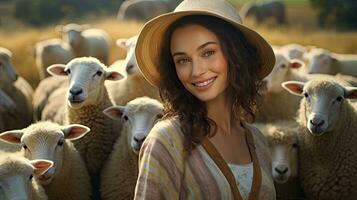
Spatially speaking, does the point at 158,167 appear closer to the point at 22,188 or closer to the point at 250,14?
the point at 22,188

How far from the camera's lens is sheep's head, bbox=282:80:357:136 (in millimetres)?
4695

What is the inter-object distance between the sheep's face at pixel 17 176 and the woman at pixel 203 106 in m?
1.05

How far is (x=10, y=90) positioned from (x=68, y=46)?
5.52 m

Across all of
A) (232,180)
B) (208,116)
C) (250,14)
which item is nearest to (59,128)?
(208,116)

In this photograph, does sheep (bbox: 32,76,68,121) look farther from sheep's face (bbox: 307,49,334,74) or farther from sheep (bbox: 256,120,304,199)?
sheep's face (bbox: 307,49,334,74)

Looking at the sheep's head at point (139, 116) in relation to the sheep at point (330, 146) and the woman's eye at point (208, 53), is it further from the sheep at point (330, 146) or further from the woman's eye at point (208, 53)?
the woman's eye at point (208, 53)

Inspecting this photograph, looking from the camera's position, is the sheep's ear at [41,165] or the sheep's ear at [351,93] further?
the sheep's ear at [351,93]

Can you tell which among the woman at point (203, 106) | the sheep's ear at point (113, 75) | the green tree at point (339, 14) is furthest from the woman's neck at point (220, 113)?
the green tree at point (339, 14)

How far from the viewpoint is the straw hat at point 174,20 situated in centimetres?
293

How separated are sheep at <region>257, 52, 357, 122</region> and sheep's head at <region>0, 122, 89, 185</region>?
2646 millimetres

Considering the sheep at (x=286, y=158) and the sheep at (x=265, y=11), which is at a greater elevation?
the sheep at (x=286, y=158)

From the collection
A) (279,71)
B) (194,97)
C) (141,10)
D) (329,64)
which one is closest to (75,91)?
(194,97)

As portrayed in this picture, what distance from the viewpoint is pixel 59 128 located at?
4566mm

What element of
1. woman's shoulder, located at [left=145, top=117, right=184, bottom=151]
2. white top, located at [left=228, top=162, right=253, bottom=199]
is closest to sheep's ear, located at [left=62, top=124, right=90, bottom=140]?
woman's shoulder, located at [left=145, top=117, right=184, bottom=151]
